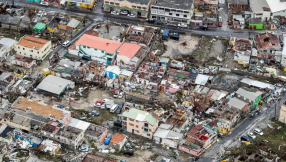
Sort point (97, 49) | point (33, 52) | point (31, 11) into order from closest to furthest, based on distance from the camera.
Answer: point (97, 49) < point (33, 52) < point (31, 11)

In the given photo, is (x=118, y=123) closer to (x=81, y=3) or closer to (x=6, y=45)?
(x=6, y=45)

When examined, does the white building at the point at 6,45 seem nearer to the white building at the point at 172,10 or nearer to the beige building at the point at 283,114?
the white building at the point at 172,10


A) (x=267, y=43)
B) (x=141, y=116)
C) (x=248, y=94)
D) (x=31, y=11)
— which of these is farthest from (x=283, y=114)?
(x=31, y=11)

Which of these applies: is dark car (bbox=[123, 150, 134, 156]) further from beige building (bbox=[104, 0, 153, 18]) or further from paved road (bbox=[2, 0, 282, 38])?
beige building (bbox=[104, 0, 153, 18])

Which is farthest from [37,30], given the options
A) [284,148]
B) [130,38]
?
[284,148]

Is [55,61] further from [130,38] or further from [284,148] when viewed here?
[284,148]

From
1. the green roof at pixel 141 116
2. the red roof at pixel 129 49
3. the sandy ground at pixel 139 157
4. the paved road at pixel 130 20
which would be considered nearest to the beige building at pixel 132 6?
the paved road at pixel 130 20

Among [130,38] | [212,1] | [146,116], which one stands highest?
[212,1]

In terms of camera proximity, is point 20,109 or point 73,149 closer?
point 73,149
